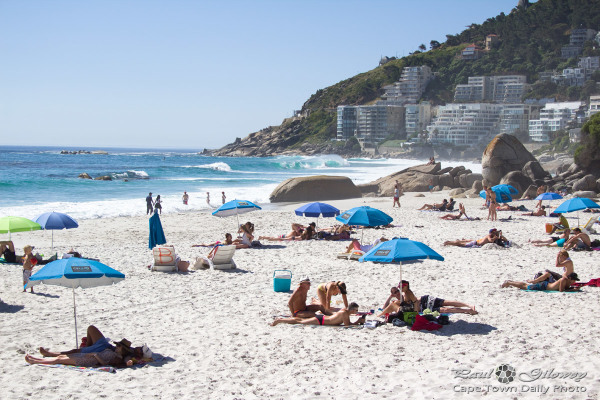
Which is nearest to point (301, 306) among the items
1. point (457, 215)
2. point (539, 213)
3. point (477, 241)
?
point (477, 241)

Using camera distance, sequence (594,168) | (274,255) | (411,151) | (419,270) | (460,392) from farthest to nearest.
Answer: (411,151) < (594,168) < (274,255) < (419,270) < (460,392)

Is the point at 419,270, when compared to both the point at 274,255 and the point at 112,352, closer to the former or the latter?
the point at 274,255

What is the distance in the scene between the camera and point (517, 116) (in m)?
120

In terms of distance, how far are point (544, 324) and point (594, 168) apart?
2395 cm

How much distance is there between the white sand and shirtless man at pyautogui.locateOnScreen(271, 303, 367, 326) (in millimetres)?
154

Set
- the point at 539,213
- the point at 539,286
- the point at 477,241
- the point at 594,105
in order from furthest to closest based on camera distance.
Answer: the point at 594,105, the point at 539,213, the point at 477,241, the point at 539,286

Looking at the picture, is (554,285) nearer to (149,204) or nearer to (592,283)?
(592,283)

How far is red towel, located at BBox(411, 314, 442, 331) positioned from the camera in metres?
8.41

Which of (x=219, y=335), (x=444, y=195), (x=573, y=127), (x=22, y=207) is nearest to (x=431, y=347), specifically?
(x=219, y=335)

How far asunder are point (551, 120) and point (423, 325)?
4425 inches

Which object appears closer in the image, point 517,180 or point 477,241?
point 477,241

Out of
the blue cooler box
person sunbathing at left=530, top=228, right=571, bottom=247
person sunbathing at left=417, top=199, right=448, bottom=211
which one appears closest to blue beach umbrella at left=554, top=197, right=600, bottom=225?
person sunbathing at left=530, top=228, right=571, bottom=247

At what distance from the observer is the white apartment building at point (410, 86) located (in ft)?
475

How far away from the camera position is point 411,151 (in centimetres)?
12375
